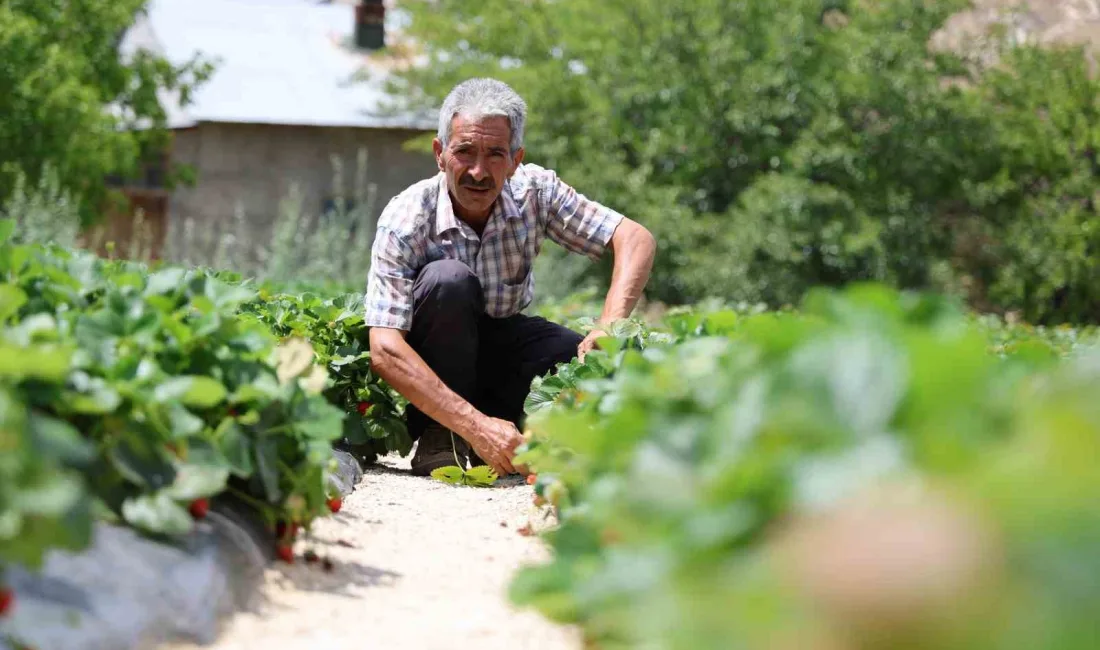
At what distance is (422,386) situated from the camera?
457 centimetres

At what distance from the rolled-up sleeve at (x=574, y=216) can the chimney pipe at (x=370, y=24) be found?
69.2ft

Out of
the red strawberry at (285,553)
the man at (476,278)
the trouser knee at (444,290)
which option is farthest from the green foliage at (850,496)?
the trouser knee at (444,290)

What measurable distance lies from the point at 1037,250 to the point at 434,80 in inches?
386

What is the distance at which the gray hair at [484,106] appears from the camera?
480 cm

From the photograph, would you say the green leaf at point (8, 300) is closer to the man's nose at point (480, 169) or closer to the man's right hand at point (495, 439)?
the man's right hand at point (495, 439)

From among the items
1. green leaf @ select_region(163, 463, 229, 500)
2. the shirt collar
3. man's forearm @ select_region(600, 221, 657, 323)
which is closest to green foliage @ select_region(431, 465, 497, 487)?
man's forearm @ select_region(600, 221, 657, 323)

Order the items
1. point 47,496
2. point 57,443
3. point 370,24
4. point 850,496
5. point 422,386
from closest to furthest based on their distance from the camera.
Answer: point 850,496 < point 47,496 < point 57,443 < point 422,386 < point 370,24

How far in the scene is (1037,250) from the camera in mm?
19516

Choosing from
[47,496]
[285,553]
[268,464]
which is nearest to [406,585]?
[285,553]

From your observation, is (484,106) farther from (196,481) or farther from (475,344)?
(196,481)

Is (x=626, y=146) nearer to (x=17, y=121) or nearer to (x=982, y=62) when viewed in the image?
(x=982, y=62)

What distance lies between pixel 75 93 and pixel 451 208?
47.1 feet

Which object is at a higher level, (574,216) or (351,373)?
(574,216)

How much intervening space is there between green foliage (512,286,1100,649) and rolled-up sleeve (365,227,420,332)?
2.37 meters
